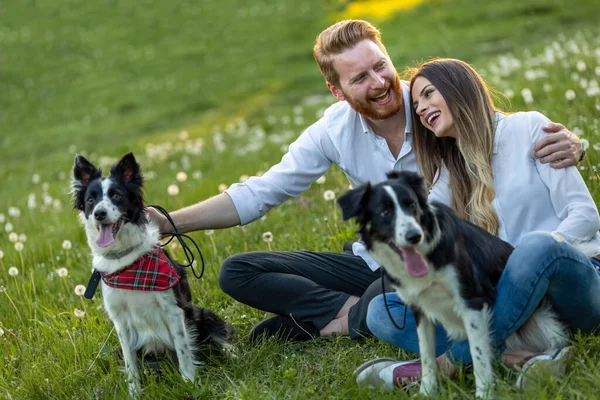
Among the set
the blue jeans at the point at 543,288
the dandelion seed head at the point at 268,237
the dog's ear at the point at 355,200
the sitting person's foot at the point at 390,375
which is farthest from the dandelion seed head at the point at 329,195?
the dog's ear at the point at 355,200

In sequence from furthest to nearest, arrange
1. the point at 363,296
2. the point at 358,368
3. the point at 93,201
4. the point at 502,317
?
the point at 363,296
the point at 93,201
the point at 358,368
the point at 502,317

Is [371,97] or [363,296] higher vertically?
[371,97]

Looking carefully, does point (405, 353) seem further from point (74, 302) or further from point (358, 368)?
point (74, 302)

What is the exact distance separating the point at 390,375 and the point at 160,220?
7.02 ft

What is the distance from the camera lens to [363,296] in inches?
211

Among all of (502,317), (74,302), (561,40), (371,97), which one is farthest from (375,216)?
(561,40)

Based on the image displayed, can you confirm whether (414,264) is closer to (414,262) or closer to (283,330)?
(414,262)

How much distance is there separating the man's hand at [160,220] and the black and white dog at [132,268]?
0.17 m

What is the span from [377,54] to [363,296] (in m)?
1.88

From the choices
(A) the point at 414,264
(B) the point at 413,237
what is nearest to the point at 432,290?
(A) the point at 414,264

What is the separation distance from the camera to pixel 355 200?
3.83 meters

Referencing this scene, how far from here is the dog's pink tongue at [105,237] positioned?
485cm

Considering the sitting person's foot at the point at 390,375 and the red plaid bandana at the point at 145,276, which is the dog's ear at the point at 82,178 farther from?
the sitting person's foot at the point at 390,375

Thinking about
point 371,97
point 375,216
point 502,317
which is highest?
point 371,97
